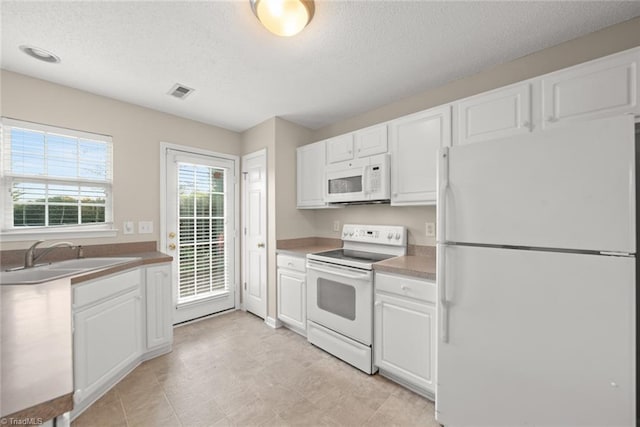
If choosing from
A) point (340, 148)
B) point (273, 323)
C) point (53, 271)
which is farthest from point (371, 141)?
point (53, 271)

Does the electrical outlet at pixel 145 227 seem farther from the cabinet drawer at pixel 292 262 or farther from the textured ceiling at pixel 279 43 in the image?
the cabinet drawer at pixel 292 262

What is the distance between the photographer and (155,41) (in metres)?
1.75

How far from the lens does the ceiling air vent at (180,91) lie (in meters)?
2.36

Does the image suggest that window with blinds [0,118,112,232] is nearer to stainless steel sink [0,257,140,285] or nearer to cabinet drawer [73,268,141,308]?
stainless steel sink [0,257,140,285]

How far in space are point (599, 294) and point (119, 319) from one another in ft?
9.65

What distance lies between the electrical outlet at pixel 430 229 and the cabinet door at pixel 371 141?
31.1 inches

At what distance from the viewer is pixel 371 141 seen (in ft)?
8.33

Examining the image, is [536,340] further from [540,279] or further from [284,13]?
[284,13]

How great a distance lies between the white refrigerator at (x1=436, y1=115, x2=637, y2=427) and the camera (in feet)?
3.69

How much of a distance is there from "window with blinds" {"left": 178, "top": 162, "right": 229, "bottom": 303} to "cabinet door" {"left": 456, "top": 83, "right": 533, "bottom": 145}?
9.14 ft

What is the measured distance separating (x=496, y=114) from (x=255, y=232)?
Answer: 2717mm

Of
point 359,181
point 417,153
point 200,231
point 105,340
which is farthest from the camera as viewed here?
point 200,231

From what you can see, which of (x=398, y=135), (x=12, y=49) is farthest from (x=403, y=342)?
(x=12, y=49)

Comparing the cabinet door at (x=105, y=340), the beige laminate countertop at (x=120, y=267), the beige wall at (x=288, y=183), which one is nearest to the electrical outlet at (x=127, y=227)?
the beige laminate countertop at (x=120, y=267)
